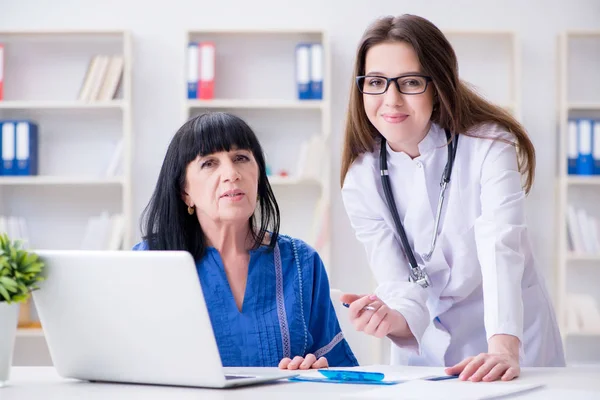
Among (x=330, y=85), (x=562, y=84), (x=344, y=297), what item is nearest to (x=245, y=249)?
(x=344, y=297)

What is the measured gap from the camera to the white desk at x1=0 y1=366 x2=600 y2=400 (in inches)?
44.6

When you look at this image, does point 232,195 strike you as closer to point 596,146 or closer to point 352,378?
point 352,378

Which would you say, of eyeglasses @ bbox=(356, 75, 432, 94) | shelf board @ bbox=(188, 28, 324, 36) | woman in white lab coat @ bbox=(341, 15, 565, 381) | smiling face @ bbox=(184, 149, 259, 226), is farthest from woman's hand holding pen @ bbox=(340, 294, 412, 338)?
shelf board @ bbox=(188, 28, 324, 36)

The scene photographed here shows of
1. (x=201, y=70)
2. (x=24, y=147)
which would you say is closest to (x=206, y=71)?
(x=201, y=70)

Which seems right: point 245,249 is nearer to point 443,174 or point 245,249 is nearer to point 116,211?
point 443,174

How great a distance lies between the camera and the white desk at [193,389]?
1132 millimetres

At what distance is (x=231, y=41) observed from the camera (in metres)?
4.62

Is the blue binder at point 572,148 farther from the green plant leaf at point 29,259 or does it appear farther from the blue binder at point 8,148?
the green plant leaf at point 29,259

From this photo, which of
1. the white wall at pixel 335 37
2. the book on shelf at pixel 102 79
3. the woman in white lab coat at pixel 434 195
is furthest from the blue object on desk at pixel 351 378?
the book on shelf at pixel 102 79

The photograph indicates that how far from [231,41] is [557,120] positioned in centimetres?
190

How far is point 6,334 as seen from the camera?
128cm

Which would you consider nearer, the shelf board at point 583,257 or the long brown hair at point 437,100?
the long brown hair at point 437,100

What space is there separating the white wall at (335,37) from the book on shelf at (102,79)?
192 mm

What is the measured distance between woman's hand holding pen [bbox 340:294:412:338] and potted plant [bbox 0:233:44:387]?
531 mm
